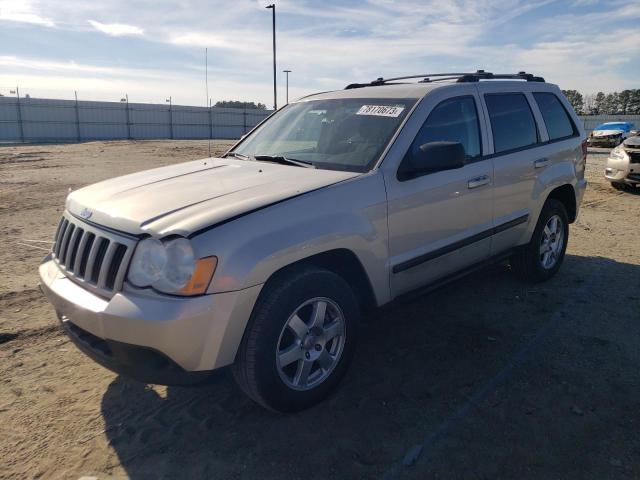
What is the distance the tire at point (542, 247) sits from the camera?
4883 millimetres

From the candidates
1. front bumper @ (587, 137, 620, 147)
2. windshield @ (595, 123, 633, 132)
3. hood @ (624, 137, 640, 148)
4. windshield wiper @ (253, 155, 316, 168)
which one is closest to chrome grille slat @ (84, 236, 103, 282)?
windshield wiper @ (253, 155, 316, 168)

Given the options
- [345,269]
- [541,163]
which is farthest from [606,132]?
[345,269]

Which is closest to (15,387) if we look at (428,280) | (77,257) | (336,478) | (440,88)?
(77,257)

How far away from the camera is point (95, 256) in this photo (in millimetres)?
2717

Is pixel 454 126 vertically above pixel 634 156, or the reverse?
pixel 454 126

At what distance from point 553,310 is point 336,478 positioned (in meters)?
2.87

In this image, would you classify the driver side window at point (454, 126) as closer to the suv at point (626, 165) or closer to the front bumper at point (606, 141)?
the suv at point (626, 165)

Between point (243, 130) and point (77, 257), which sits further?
point (243, 130)

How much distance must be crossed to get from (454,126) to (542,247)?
6.24 feet

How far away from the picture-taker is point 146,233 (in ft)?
8.28

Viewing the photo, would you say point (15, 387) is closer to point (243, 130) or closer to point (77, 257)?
point (77, 257)

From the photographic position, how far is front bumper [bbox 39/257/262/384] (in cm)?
238

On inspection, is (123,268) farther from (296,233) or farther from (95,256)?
(296,233)

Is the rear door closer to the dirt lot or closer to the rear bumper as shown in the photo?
the dirt lot
